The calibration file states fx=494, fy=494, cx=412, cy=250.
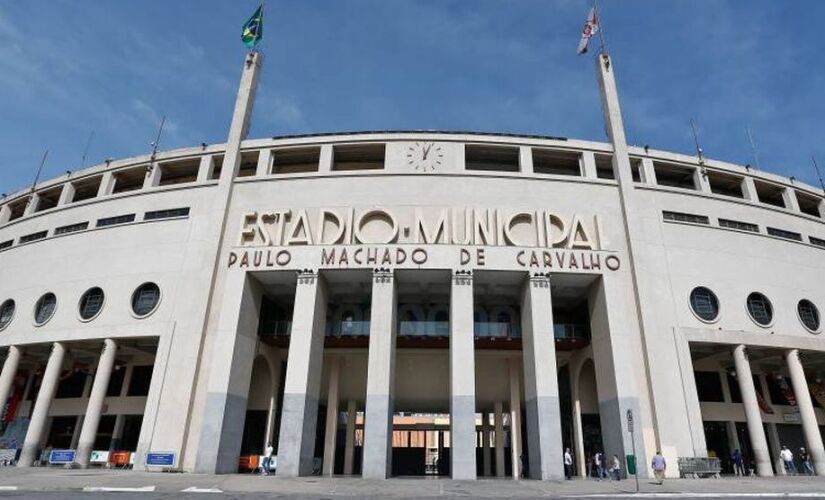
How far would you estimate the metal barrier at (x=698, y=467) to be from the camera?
26.5m

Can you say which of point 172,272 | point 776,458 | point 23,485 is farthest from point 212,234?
point 776,458

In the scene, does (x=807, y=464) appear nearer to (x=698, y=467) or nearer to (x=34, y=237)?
(x=698, y=467)

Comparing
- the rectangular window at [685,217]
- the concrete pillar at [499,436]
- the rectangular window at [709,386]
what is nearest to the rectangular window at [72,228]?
the concrete pillar at [499,436]

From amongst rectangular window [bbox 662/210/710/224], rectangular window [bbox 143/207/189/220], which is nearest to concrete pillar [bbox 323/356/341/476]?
rectangular window [bbox 143/207/189/220]

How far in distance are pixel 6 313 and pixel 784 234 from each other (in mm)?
59192

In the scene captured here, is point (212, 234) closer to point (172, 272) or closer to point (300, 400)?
point (172, 272)

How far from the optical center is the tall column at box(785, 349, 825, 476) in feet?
97.8

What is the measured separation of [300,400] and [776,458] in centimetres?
3459

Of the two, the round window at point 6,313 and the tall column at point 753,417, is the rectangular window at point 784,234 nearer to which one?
the tall column at point 753,417

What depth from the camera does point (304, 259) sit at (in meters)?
31.2

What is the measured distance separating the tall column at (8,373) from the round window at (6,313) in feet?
8.28

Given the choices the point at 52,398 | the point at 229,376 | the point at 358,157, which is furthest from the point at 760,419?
the point at 52,398

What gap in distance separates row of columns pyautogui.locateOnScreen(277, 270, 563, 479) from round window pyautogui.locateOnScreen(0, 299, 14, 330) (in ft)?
78.6

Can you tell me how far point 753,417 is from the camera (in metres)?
30.0
